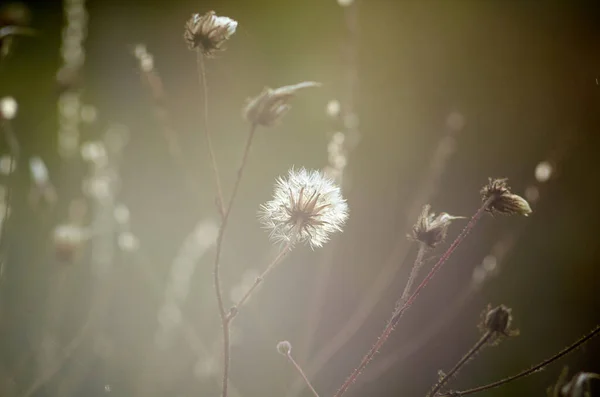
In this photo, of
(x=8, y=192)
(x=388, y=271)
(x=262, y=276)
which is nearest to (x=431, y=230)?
(x=262, y=276)

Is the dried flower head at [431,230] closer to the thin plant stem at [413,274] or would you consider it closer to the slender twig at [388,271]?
the thin plant stem at [413,274]

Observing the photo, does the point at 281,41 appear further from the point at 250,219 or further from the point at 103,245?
the point at 103,245

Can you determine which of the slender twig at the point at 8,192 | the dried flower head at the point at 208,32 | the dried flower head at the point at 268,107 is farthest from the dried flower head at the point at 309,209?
the slender twig at the point at 8,192

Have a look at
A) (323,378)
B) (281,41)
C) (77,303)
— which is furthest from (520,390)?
(281,41)

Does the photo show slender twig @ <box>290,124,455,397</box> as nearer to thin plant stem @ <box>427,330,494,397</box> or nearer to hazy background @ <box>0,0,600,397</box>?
hazy background @ <box>0,0,600,397</box>

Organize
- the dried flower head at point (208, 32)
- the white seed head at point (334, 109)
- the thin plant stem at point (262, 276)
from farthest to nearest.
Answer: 1. the white seed head at point (334, 109)
2. the dried flower head at point (208, 32)
3. the thin plant stem at point (262, 276)
